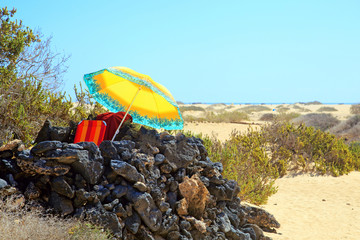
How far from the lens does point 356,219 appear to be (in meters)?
8.73

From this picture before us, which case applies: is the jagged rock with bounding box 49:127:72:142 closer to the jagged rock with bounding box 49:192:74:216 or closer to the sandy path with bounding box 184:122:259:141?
the jagged rock with bounding box 49:192:74:216

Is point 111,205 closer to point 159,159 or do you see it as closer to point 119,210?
point 119,210

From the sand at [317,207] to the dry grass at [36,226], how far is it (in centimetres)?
418

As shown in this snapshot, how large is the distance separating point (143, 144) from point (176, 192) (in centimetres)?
78

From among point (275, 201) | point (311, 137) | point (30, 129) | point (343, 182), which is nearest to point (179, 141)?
point (30, 129)

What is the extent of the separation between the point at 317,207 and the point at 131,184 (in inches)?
266

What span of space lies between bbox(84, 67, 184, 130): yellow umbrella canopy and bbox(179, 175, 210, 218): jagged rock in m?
1.22

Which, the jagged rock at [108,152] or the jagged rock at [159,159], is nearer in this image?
the jagged rock at [108,152]

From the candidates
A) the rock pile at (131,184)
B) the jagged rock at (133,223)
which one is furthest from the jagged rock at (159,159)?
the jagged rock at (133,223)

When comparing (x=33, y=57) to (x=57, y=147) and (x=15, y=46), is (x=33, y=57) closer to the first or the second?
(x=15, y=46)

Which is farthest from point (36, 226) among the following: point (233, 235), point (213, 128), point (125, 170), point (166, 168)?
point (213, 128)

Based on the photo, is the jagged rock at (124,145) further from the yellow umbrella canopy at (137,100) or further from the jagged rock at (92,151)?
the yellow umbrella canopy at (137,100)

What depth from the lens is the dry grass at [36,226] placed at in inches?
121

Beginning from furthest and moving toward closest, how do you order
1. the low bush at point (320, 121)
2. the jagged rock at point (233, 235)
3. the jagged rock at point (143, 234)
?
the low bush at point (320, 121), the jagged rock at point (233, 235), the jagged rock at point (143, 234)
